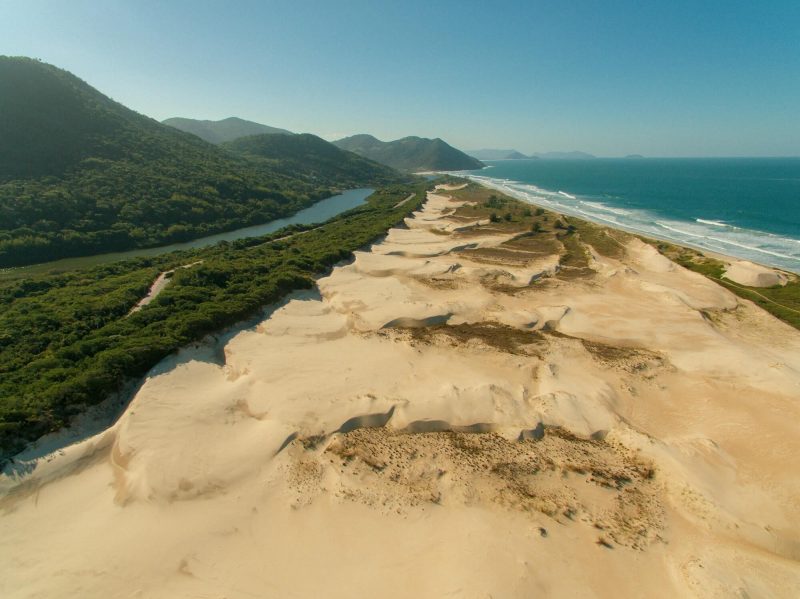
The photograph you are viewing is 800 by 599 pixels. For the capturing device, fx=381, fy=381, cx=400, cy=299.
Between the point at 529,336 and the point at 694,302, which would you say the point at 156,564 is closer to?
the point at 529,336

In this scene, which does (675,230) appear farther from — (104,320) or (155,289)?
(104,320)

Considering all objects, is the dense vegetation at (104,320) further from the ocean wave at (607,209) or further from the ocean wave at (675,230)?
the ocean wave at (607,209)

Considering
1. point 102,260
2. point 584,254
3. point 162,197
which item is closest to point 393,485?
Answer: point 584,254

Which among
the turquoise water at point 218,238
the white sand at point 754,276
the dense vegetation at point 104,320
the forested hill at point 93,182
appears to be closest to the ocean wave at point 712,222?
the white sand at point 754,276

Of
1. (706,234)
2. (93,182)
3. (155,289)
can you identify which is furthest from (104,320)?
(706,234)

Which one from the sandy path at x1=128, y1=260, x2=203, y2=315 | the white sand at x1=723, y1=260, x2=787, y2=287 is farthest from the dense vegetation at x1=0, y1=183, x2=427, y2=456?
the white sand at x1=723, y1=260, x2=787, y2=287

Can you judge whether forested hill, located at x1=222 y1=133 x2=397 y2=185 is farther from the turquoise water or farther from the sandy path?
the sandy path
